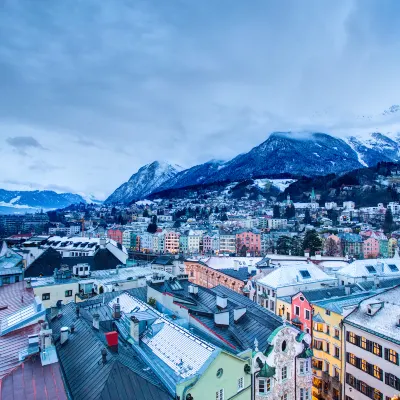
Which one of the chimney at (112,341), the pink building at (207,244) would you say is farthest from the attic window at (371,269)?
the pink building at (207,244)

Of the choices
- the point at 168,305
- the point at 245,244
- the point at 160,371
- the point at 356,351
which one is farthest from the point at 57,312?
the point at 245,244

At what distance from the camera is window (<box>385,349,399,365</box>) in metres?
29.0

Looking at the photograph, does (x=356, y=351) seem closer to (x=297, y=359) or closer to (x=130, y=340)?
(x=297, y=359)

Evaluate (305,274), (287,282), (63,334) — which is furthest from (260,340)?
(305,274)

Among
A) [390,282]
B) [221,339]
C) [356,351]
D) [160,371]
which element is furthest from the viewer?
[390,282]

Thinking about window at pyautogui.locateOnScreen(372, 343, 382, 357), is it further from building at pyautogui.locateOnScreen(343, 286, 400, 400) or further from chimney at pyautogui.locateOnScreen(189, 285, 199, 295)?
chimney at pyautogui.locateOnScreen(189, 285, 199, 295)

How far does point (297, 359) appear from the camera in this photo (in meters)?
24.4

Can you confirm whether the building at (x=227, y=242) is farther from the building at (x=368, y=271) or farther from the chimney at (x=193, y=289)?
the chimney at (x=193, y=289)

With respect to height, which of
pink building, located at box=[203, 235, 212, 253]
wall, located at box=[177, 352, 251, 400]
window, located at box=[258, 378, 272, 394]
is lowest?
pink building, located at box=[203, 235, 212, 253]

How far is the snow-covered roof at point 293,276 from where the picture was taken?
163 ft

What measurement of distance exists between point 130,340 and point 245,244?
14017 centimetres

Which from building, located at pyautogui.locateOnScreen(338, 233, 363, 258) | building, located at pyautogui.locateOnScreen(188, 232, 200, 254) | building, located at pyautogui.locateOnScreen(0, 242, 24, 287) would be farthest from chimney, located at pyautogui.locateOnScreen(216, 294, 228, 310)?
building, located at pyautogui.locateOnScreen(188, 232, 200, 254)

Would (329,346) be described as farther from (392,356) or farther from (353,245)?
(353,245)

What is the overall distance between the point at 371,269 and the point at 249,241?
10429 centimetres
